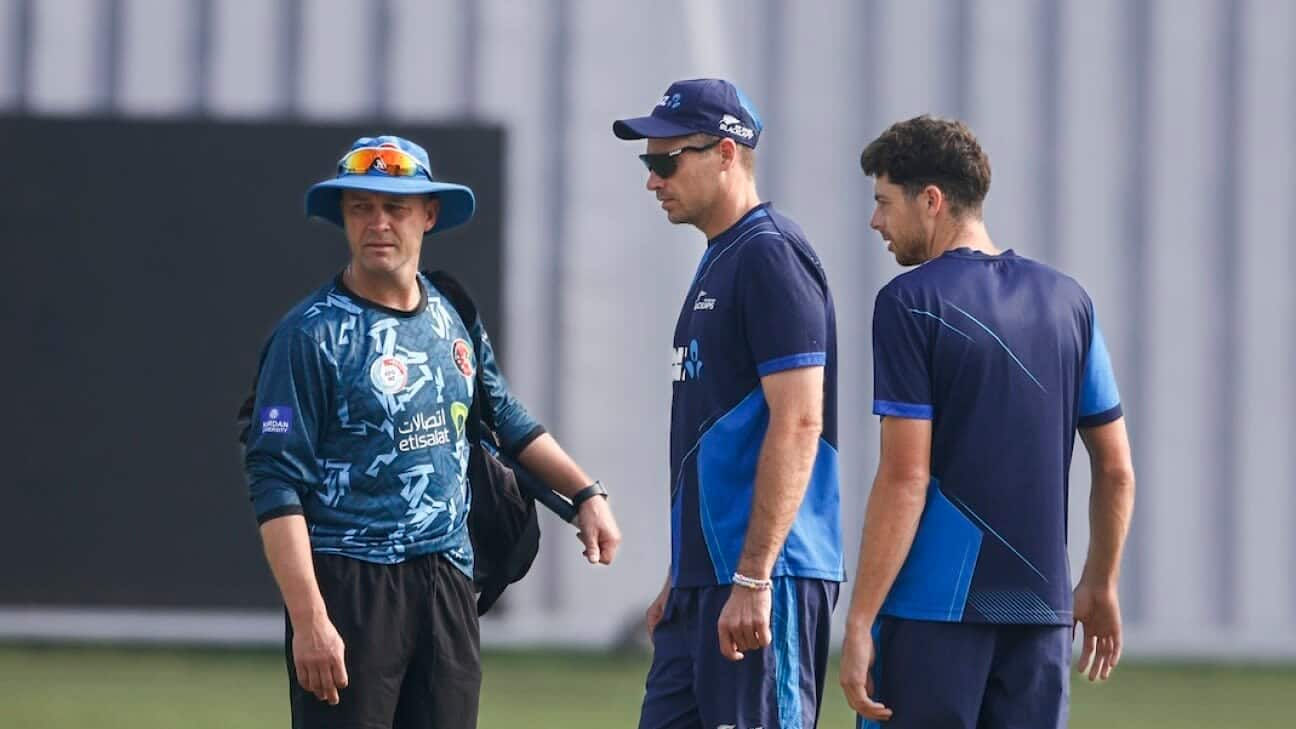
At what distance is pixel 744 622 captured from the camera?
153 inches

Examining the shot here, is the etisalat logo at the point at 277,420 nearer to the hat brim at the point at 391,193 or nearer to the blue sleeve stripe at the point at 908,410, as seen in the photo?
the hat brim at the point at 391,193

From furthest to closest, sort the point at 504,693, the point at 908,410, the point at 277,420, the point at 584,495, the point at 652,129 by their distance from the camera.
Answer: the point at 504,693, the point at 584,495, the point at 652,129, the point at 277,420, the point at 908,410

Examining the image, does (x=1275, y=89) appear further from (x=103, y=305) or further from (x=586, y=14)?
(x=103, y=305)

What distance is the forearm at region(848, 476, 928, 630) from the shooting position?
371 centimetres

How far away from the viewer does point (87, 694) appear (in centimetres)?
791

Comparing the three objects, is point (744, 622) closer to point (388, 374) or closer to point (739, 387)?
point (739, 387)

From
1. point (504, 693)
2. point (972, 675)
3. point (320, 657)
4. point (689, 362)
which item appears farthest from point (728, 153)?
point (504, 693)

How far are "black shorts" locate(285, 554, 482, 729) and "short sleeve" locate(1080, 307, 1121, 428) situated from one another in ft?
4.59

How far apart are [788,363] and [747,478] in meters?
0.27

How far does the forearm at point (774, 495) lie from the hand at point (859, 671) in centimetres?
26

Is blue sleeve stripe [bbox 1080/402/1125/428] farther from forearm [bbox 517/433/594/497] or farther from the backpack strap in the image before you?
the backpack strap

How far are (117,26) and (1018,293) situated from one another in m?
7.09

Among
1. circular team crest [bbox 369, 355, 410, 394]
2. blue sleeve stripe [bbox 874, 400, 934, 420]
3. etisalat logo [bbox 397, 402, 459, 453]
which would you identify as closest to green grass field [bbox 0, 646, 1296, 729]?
etisalat logo [bbox 397, 402, 459, 453]

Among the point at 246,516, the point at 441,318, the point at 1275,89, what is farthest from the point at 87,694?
the point at 1275,89
